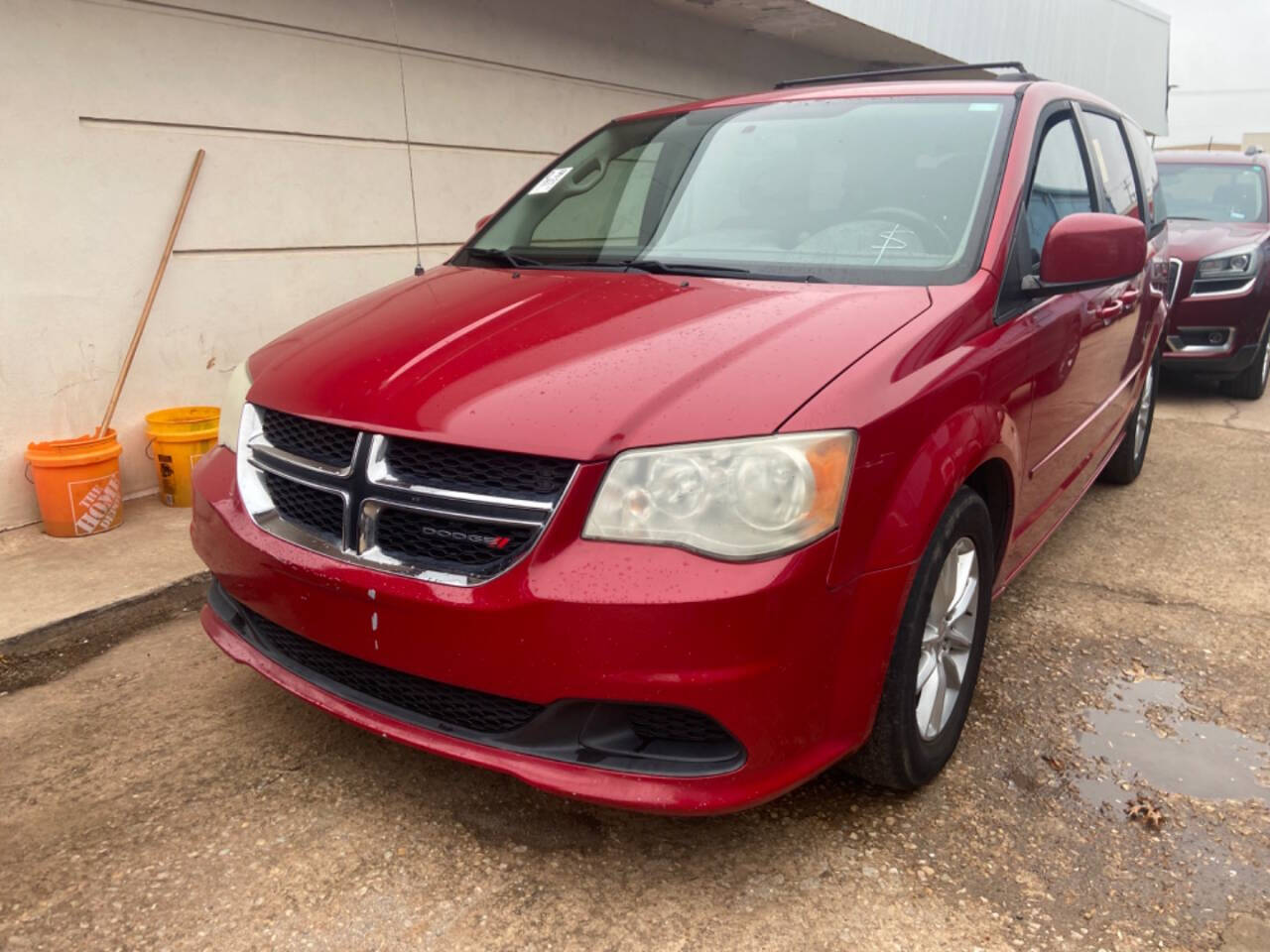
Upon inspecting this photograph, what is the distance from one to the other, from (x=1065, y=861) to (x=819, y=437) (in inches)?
42.8

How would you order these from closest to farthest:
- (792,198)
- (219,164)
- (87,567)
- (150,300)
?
(792,198), (87,567), (150,300), (219,164)

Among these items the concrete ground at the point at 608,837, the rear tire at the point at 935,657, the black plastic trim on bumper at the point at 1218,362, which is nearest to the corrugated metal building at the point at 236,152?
the concrete ground at the point at 608,837

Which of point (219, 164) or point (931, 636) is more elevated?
point (219, 164)

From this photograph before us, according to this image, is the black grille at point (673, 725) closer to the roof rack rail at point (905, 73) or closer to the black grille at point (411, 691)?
the black grille at point (411, 691)

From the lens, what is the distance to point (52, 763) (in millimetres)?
2490

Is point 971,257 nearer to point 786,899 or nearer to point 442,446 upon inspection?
point 442,446

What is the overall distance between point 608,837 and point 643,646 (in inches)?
25.6

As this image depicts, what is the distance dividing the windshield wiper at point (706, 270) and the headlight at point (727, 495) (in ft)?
2.49

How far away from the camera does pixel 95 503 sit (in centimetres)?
405

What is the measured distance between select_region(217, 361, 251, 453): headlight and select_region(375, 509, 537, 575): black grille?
0.69m

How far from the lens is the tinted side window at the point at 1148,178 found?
4.25 meters

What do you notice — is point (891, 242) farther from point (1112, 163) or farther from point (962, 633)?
point (1112, 163)

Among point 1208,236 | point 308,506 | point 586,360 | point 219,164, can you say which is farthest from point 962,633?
point 1208,236

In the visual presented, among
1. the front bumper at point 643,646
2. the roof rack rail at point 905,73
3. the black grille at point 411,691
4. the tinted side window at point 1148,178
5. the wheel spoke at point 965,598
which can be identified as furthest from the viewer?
the tinted side window at point 1148,178
